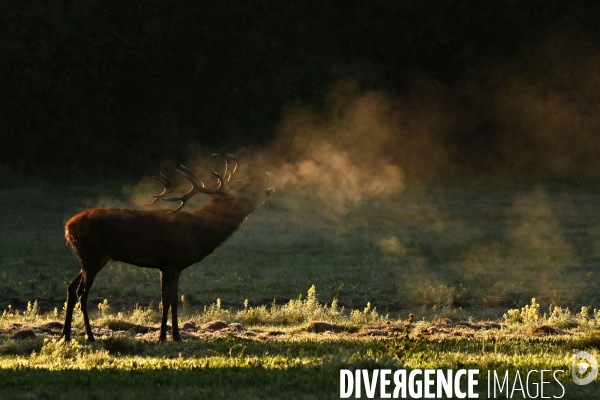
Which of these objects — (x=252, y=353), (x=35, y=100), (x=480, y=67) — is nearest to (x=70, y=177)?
(x=35, y=100)

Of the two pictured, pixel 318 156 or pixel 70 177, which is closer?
pixel 70 177

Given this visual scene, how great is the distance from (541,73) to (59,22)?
18.1 meters

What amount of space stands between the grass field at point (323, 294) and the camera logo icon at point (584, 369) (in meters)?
0.12

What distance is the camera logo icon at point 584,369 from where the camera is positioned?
8828 mm

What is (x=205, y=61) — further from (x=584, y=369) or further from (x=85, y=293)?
(x=584, y=369)

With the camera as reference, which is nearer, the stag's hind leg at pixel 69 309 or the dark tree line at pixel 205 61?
the stag's hind leg at pixel 69 309

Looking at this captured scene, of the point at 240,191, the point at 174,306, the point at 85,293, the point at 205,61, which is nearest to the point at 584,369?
the point at 174,306

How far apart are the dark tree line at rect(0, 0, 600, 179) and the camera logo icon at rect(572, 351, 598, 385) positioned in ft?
86.4

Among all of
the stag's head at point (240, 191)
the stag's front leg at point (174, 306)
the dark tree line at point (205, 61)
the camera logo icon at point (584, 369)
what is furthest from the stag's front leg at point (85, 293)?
the dark tree line at point (205, 61)

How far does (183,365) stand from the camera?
9.40m

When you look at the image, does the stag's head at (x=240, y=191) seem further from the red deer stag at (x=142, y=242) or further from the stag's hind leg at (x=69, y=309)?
the stag's hind leg at (x=69, y=309)

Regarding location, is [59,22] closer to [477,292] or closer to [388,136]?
[388,136]

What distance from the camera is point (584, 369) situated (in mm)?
9172

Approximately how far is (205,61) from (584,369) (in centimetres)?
3005
